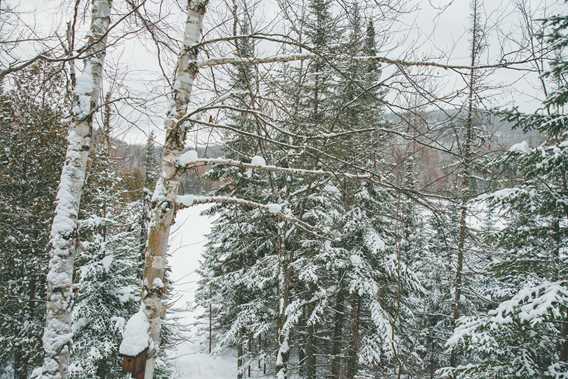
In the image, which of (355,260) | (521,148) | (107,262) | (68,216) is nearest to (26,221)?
(107,262)

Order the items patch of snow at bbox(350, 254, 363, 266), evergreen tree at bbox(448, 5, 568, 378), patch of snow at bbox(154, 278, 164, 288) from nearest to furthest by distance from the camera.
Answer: patch of snow at bbox(154, 278, 164, 288) < evergreen tree at bbox(448, 5, 568, 378) < patch of snow at bbox(350, 254, 363, 266)

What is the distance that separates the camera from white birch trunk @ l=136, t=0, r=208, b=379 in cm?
283

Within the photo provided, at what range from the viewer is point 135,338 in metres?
2.62

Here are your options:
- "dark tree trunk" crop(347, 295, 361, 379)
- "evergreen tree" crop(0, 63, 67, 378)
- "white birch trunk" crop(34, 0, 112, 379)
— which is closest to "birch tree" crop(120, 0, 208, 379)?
"white birch trunk" crop(34, 0, 112, 379)

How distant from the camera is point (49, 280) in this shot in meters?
3.59

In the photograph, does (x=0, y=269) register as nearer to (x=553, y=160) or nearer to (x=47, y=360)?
(x=47, y=360)

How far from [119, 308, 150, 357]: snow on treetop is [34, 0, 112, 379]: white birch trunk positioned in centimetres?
140

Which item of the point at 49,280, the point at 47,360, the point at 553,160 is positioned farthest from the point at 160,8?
the point at 553,160

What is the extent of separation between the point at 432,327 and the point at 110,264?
17.8 meters

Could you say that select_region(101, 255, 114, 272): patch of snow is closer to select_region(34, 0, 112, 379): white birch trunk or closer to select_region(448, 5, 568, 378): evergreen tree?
select_region(34, 0, 112, 379): white birch trunk

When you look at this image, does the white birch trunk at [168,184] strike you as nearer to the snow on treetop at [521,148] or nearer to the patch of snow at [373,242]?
the snow on treetop at [521,148]

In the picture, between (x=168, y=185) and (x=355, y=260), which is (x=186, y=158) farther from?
(x=355, y=260)

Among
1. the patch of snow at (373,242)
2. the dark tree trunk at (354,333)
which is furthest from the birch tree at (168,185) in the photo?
the dark tree trunk at (354,333)

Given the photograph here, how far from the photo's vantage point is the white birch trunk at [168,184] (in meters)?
2.83
